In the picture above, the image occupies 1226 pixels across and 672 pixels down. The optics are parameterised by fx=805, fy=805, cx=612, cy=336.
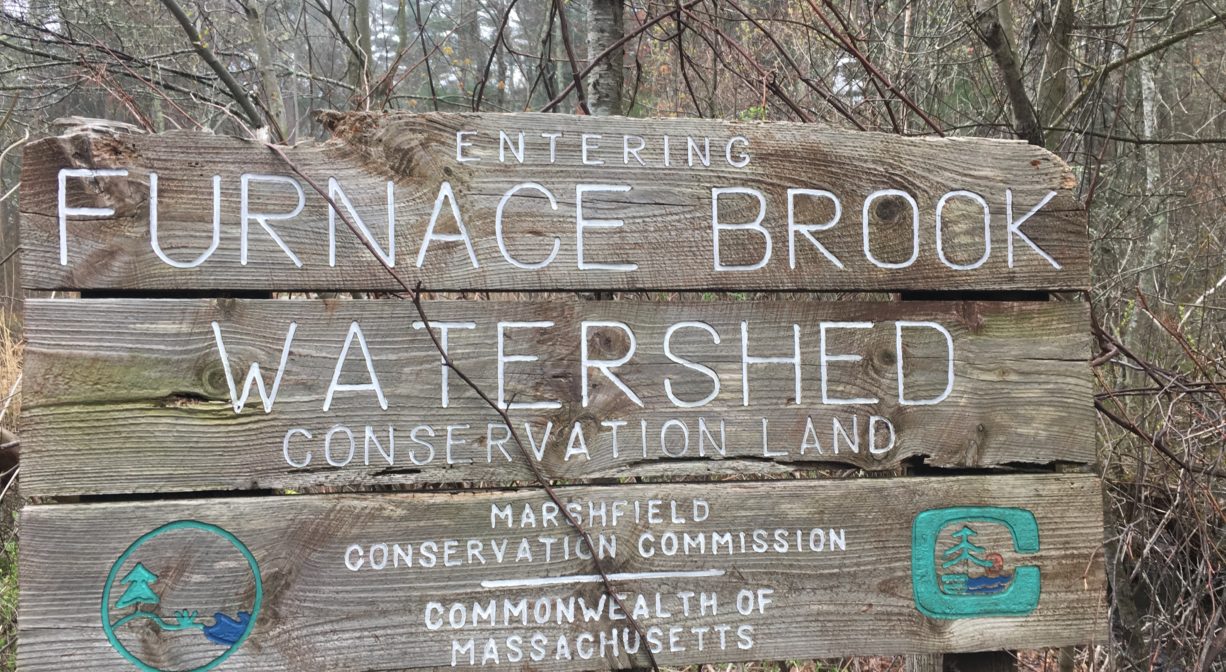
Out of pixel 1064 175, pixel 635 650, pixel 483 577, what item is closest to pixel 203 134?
pixel 483 577

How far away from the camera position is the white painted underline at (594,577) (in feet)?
5.25

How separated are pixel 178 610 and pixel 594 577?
0.79 metres

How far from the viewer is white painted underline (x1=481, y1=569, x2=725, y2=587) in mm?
1602

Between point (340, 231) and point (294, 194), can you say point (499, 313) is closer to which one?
point (340, 231)

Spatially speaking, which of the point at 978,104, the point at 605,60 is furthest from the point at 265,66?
the point at 978,104

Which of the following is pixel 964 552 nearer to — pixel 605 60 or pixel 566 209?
pixel 566 209

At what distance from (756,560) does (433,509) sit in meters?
0.67

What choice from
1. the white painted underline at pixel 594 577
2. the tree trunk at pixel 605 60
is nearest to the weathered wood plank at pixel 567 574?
the white painted underline at pixel 594 577

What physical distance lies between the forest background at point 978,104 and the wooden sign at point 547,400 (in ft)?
0.90

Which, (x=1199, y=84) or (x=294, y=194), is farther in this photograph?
(x=1199, y=84)

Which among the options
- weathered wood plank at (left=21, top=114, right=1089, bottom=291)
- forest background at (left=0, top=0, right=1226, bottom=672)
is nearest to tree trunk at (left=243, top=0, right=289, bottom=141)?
forest background at (left=0, top=0, right=1226, bottom=672)

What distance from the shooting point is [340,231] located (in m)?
1.60

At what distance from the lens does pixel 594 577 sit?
5.33 feet

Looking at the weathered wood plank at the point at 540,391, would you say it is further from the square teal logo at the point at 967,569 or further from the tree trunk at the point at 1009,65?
the tree trunk at the point at 1009,65
